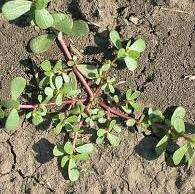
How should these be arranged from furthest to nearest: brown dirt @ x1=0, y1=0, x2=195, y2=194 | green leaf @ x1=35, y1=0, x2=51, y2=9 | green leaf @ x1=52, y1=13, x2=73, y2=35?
brown dirt @ x1=0, y1=0, x2=195, y2=194 < green leaf @ x1=52, y1=13, x2=73, y2=35 < green leaf @ x1=35, y1=0, x2=51, y2=9

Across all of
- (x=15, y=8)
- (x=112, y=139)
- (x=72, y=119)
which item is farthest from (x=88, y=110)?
(x=15, y=8)

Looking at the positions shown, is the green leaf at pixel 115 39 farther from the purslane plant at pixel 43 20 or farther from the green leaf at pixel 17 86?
the green leaf at pixel 17 86

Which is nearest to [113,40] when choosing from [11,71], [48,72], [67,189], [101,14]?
[101,14]

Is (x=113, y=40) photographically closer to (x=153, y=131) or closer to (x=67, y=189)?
(x=153, y=131)

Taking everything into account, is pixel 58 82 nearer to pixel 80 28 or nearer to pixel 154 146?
pixel 80 28

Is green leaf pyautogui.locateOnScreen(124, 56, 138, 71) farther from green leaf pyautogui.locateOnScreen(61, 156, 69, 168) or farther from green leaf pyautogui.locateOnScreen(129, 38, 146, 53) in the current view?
green leaf pyautogui.locateOnScreen(61, 156, 69, 168)

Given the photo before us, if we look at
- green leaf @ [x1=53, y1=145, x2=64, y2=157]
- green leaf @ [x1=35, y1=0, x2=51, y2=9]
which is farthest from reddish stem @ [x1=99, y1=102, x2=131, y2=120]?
green leaf @ [x1=35, y1=0, x2=51, y2=9]

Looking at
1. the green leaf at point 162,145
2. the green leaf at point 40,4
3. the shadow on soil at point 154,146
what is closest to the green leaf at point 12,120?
the green leaf at point 40,4
